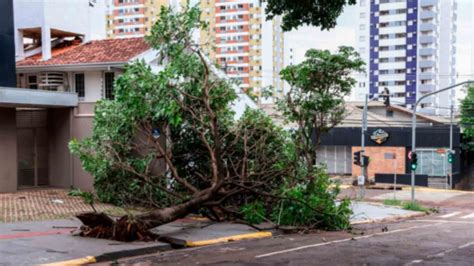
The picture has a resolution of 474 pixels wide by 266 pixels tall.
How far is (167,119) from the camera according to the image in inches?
706

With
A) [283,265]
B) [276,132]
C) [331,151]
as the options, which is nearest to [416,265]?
[283,265]

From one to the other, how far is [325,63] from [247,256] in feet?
33.8

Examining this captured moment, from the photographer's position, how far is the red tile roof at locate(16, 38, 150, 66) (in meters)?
26.0

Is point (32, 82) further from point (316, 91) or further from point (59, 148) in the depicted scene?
point (316, 91)

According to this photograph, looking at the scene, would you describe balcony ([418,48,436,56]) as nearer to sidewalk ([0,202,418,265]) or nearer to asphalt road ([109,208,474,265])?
asphalt road ([109,208,474,265])

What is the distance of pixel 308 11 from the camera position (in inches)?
445

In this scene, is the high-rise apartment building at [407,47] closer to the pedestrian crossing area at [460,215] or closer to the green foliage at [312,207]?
the pedestrian crossing area at [460,215]

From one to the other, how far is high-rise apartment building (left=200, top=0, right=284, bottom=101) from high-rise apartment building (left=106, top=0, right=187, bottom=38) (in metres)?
13.9

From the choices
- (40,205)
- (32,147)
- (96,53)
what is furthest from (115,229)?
(96,53)

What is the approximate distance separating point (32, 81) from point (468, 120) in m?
35.0

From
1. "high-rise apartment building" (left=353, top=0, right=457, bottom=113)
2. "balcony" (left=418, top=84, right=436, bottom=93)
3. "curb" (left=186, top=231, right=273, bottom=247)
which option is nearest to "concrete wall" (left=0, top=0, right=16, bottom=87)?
"curb" (left=186, top=231, right=273, bottom=247)

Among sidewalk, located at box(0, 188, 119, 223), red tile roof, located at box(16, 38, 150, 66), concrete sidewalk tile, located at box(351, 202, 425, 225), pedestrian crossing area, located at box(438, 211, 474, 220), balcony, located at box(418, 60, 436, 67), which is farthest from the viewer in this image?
balcony, located at box(418, 60, 436, 67)

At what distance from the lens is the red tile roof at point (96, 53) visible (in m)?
26.0

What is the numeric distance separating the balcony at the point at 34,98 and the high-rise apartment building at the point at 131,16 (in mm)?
93027
